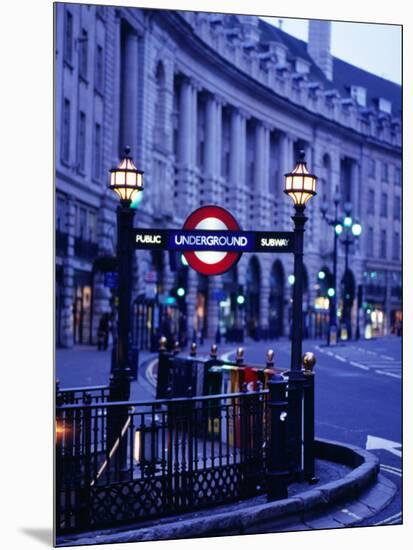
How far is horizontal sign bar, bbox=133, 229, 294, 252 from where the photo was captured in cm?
913

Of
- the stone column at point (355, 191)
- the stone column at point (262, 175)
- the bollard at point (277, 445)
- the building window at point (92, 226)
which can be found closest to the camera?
the bollard at point (277, 445)

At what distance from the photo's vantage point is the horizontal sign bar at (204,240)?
913 cm

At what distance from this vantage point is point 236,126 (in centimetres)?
4062

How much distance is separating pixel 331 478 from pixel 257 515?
6.48 feet

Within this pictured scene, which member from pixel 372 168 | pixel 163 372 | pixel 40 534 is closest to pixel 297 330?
pixel 40 534

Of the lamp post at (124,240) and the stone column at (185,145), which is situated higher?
the stone column at (185,145)

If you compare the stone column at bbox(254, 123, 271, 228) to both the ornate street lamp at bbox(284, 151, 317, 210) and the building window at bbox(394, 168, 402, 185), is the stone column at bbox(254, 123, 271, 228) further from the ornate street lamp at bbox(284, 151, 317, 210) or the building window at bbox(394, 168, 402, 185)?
the ornate street lamp at bbox(284, 151, 317, 210)

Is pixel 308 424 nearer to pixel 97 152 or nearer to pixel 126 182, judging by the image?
pixel 126 182

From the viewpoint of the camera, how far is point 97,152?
15.8 m

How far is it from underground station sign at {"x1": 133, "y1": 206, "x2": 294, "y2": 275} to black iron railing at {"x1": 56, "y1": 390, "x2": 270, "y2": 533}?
123 centimetres

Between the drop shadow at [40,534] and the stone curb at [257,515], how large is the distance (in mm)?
121

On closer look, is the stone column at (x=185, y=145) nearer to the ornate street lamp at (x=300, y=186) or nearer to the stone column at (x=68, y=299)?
the stone column at (x=68, y=299)

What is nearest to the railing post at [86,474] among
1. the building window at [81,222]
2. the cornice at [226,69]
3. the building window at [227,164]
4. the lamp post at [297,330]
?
the lamp post at [297,330]
